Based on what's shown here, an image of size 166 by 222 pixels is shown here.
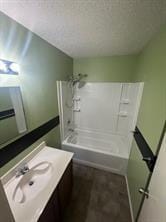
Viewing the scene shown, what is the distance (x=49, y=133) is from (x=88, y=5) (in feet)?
5.49

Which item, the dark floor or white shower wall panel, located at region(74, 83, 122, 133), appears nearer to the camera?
the dark floor

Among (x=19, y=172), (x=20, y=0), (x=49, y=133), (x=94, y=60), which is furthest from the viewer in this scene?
(x=94, y=60)

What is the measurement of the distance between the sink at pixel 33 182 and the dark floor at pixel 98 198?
75cm

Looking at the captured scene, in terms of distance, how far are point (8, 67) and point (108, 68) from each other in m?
2.06

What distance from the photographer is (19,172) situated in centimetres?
→ 114

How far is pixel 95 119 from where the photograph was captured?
2.84m

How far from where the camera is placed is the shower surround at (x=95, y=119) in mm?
2232

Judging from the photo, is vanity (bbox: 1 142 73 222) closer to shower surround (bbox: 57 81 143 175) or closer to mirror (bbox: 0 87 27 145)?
mirror (bbox: 0 87 27 145)

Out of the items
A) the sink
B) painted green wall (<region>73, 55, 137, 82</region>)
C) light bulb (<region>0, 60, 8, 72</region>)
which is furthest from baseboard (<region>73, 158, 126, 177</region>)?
light bulb (<region>0, 60, 8, 72</region>)

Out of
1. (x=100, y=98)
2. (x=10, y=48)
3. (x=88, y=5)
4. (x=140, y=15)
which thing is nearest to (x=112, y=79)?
(x=100, y=98)

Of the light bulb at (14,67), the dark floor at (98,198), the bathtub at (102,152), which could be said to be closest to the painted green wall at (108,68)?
the bathtub at (102,152)

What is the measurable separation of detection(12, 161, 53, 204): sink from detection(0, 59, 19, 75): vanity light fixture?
112 centimetres

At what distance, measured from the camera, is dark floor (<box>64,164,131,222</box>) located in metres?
1.40

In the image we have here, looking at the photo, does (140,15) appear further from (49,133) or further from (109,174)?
(109,174)
